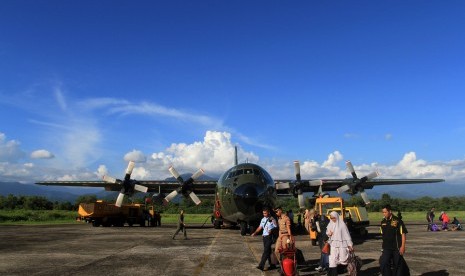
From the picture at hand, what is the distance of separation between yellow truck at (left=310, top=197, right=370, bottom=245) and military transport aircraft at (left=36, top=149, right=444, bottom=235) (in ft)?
9.36

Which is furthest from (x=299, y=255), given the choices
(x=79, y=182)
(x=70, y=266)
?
(x=79, y=182)

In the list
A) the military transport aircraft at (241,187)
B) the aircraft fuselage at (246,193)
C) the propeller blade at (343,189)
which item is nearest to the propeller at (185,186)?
the military transport aircraft at (241,187)

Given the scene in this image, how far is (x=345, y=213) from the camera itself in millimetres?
21047

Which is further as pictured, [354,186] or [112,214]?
[112,214]

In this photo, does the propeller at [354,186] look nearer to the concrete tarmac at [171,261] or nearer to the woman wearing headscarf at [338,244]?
the concrete tarmac at [171,261]

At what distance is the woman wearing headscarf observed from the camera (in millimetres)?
8586

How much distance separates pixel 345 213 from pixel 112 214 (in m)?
24.8

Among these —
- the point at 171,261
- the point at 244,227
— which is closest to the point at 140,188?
the point at 244,227

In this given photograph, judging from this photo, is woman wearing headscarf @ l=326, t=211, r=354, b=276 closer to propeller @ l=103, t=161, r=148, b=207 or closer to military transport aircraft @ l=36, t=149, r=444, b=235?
military transport aircraft @ l=36, t=149, r=444, b=235

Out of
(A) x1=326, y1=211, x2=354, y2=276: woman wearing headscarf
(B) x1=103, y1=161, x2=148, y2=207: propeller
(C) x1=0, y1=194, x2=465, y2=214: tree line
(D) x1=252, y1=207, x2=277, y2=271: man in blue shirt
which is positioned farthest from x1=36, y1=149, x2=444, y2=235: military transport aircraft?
(C) x1=0, y1=194, x2=465, y2=214: tree line

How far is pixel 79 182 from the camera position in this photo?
36688mm

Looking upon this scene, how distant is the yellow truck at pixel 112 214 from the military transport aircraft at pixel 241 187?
226 cm

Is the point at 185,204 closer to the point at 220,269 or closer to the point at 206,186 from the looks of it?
the point at 206,186

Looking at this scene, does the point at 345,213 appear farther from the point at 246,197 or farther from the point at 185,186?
the point at 185,186
